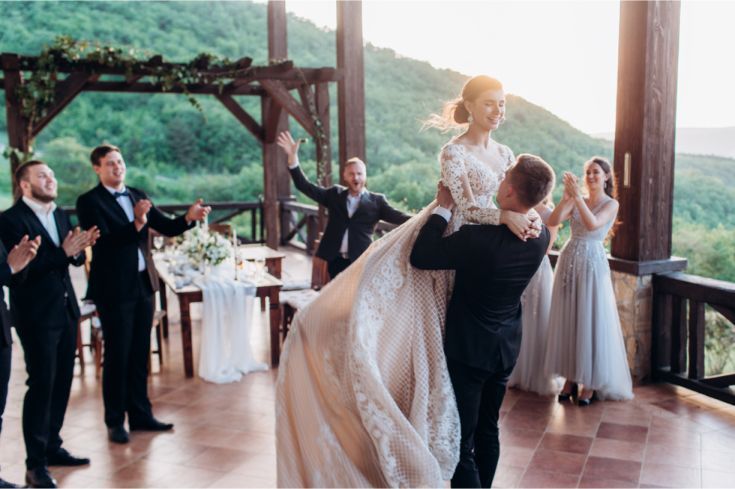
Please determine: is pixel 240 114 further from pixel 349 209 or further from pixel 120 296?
pixel 120 296

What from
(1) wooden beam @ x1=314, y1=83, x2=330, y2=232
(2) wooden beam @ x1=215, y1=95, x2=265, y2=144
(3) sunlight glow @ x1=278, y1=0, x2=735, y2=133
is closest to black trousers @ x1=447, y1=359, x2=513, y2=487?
(3) sunlight glow @ x1=278, y1=0, x2=735, y2=133

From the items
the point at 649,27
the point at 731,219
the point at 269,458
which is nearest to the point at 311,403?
the point at 269,458

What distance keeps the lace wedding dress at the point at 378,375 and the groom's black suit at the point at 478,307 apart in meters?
0.07

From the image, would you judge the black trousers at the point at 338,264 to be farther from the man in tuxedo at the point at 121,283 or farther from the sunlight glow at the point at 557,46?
the sunlight glow at the point at 557,46

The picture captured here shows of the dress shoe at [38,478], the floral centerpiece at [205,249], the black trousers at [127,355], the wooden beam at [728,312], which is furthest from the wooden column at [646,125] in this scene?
Result: the dress shoe at [38,478]

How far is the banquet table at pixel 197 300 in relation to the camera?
5.00 meters

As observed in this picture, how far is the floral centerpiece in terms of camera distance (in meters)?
5.36

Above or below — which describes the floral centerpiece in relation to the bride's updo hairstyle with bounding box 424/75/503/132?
below

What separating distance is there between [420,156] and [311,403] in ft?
54.7

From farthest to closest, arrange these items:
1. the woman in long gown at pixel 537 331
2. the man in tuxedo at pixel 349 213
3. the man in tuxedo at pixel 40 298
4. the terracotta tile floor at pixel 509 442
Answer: the man in tuxedo at pixel 349 213
the woman in long gown at pixel 537 331
the terracotta tile floor at pixel 509 442
the man in tuxedo at pixel 40 298

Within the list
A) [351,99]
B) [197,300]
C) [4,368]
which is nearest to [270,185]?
[351,99]

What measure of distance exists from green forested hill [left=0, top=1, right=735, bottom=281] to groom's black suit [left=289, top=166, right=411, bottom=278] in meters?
11.6

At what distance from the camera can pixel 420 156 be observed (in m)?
18.8

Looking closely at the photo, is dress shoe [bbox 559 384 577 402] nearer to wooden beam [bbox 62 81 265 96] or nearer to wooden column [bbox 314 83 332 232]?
wooden column [bbox 314 83 332 232]
